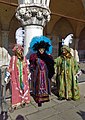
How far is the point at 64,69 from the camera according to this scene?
175 inches

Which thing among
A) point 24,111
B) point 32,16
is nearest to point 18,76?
point 24,111

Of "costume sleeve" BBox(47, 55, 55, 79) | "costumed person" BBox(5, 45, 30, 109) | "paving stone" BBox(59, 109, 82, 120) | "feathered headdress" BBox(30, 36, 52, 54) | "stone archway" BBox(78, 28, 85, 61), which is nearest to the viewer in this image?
"paving stone" BBox(59, 109, 82, 120)

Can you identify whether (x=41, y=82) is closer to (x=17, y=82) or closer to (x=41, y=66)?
(x=41, y=66)

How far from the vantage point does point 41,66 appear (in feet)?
13.1

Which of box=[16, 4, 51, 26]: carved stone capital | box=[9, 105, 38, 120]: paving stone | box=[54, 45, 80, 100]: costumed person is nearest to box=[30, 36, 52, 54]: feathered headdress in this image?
box=[54, 45, 80, 100]: costumed person

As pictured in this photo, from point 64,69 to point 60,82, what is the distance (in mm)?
346

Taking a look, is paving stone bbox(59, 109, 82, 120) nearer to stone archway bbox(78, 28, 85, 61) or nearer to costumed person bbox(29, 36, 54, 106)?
costumed person bbox(29, 36, 54, 106)

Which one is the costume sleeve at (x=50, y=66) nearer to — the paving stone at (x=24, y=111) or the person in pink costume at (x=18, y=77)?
the person in pink costume at (x=18, y=77)

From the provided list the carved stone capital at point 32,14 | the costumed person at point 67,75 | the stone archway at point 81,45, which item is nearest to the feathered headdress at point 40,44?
the costumed person at point 67,75

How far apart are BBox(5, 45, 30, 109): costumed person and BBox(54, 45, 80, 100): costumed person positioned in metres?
0.94

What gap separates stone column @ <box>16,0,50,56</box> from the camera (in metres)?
4.46

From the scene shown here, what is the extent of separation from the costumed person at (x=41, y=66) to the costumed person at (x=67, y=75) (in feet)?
1.36

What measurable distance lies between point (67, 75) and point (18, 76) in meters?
1.27

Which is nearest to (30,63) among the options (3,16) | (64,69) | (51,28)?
(64,69)
